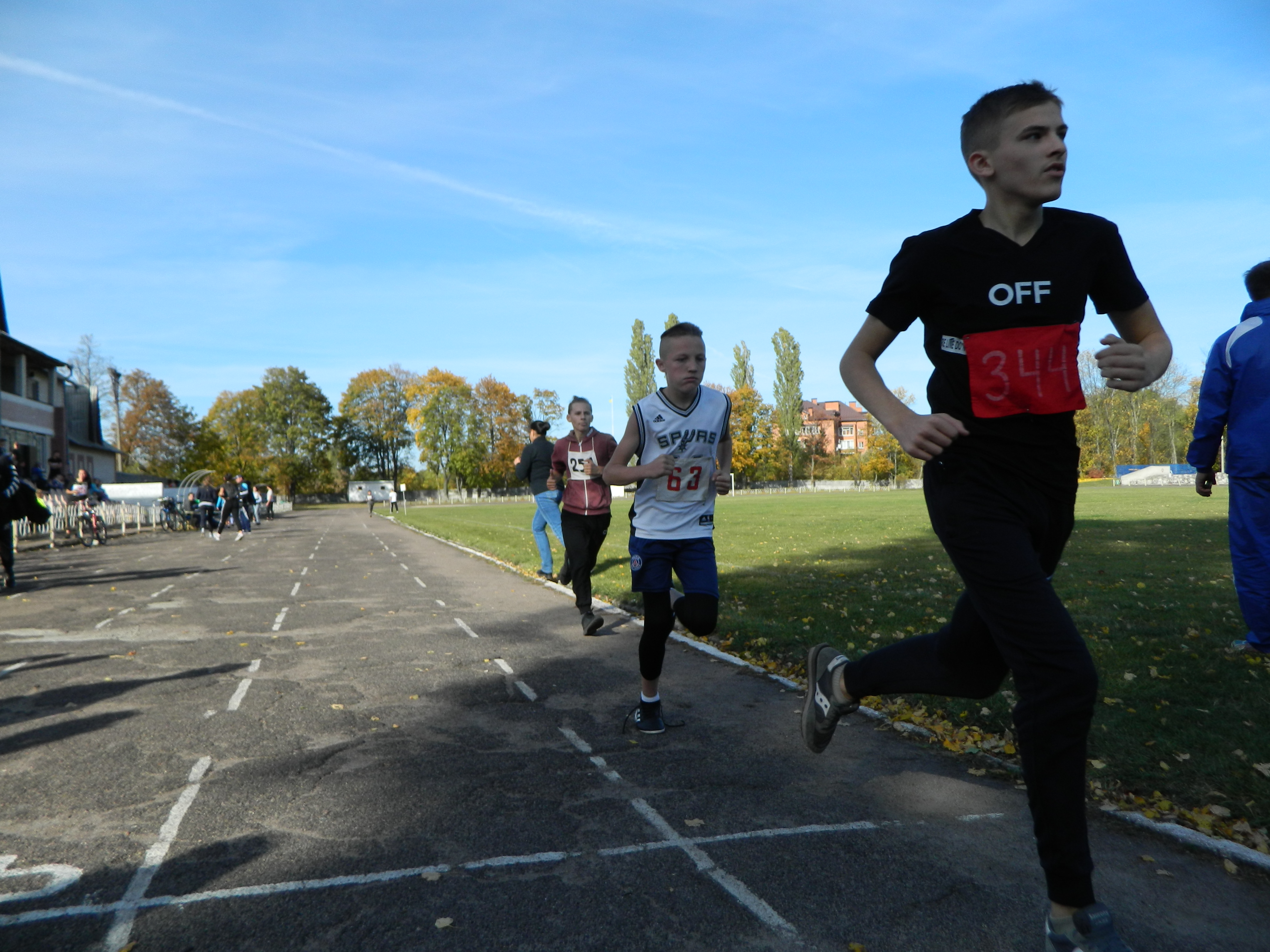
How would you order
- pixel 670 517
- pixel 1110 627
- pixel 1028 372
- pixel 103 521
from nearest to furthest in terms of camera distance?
pixel 1028 372 < pixel 670 517 < pixel 1110 627 < pixel 103 521

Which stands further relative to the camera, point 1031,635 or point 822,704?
point 822,704

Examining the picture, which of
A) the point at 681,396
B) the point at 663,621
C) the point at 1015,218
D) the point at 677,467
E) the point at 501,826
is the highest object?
the point at 1015,218

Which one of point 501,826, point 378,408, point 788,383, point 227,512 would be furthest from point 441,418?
point 501,826

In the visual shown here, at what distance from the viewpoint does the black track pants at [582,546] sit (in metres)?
8.88

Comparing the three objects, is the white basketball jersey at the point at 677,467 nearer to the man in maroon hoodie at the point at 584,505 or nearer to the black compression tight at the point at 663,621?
the black compression tight at the point at 663,621

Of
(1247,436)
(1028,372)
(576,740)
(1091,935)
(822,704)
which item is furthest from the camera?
(1247,436)

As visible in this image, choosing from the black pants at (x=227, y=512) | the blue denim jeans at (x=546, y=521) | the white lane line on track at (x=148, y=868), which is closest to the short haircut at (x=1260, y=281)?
the white lane line on track at (x=148, y=868)

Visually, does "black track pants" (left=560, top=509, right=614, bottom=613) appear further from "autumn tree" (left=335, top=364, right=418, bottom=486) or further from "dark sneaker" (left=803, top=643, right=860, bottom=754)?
"autumn tree" (left=335, top=364, right=418, bottom=486)

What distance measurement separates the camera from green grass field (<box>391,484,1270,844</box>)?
3996 millimetres

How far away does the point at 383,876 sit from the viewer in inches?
124

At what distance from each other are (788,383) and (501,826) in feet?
331

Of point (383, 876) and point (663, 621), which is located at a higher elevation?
point (663, 621)

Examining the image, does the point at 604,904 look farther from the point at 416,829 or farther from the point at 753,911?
the point at 416,829

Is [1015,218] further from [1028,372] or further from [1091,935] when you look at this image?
[1091,935]
